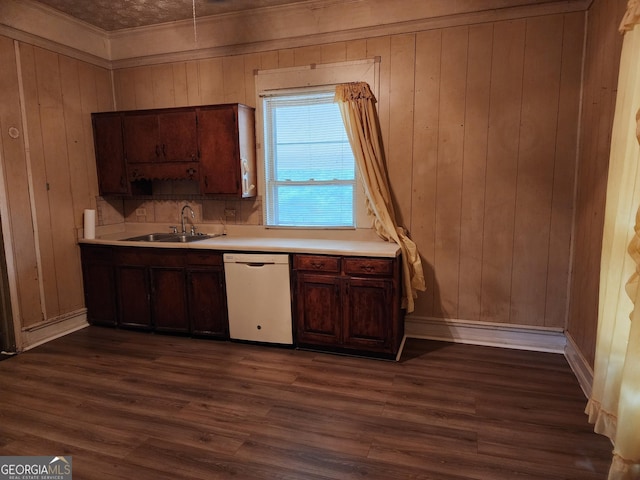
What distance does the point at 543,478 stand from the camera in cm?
198

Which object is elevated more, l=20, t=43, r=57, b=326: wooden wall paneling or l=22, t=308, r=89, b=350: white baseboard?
l=20, t=43, r=57, b=326: wooden wall paneling

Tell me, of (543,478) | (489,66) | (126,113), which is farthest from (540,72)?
(126,113)

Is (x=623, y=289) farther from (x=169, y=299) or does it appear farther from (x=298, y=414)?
(x=169, y=299)

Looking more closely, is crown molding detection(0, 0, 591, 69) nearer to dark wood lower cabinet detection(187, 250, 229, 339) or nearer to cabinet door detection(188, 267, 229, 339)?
dark wood lower cabinet detection(187, 250, 229, 339)

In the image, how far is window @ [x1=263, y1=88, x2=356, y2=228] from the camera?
3.78 metres

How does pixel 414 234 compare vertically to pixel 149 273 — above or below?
above

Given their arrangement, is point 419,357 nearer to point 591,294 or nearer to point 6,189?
point 591,294

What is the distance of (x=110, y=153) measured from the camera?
4215mm

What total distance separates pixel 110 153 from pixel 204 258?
1615 mm

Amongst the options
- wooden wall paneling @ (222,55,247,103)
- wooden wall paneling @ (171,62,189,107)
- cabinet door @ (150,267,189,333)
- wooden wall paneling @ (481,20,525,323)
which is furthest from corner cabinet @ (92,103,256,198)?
wooden wall paneling @ (481,20,525,323)

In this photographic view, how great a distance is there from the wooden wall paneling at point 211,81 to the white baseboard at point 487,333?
2.85m

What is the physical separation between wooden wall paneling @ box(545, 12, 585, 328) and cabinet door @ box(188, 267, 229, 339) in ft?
9.15

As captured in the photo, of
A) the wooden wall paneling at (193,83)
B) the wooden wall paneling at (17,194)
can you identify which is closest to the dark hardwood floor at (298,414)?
the wooden wall paneling at (17,194)

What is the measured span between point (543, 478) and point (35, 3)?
5.03m
